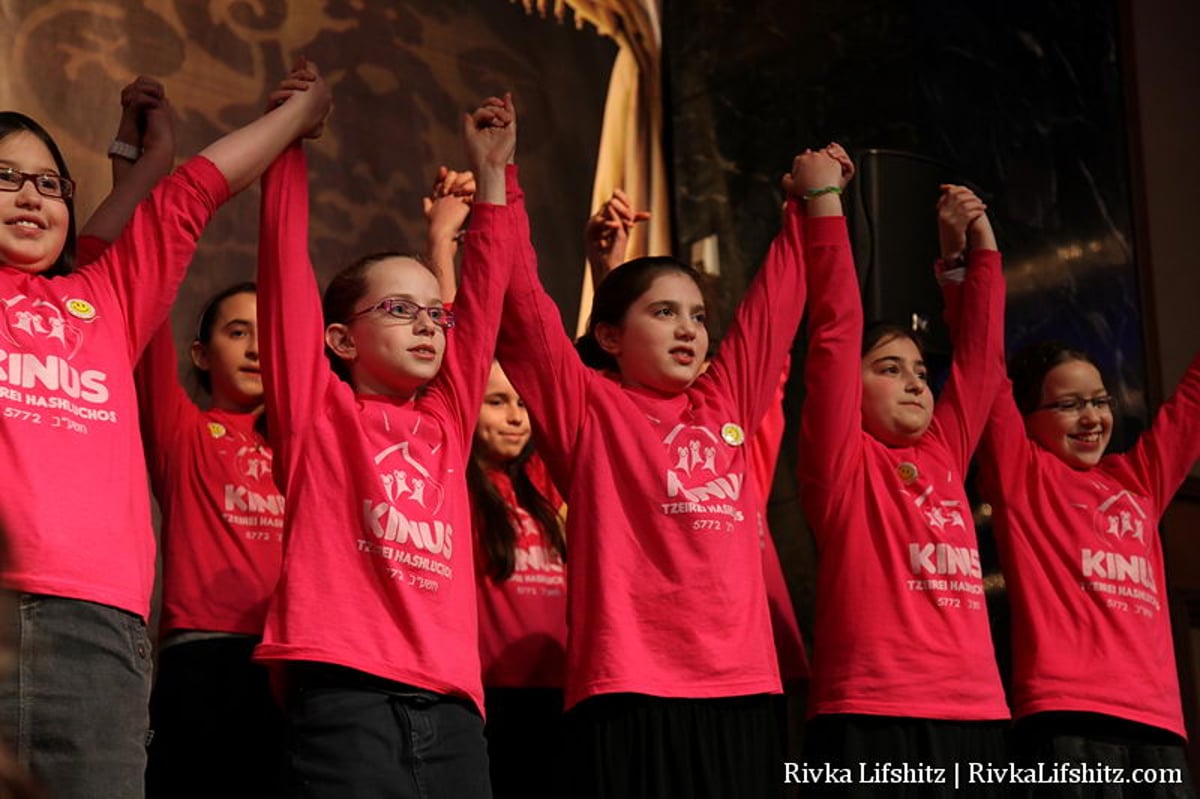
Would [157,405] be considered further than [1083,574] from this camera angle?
No

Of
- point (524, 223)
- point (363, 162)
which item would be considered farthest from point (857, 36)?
point (524, 223)

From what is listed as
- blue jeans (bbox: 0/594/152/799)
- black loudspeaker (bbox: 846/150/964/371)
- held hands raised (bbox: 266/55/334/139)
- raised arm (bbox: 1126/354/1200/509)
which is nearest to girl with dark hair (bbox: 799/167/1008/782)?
black loudspeaker (bbox: 846/150/964/371)

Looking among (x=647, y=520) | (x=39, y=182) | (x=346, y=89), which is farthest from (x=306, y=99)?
(x=346, y=89)

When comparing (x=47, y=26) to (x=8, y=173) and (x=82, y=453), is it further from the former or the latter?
(x=82, y=453)

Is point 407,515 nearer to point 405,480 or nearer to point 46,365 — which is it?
point 405,480

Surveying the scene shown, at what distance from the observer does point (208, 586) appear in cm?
276

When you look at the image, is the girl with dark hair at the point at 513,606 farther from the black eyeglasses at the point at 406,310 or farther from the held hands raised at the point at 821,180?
the held hands raised at the point at 821,180

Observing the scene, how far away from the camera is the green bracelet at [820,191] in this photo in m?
3.12

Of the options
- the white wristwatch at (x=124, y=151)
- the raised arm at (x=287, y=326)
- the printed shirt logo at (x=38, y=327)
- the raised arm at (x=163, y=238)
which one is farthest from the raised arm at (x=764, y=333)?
the printed shirt logo at (x=38, y=327)

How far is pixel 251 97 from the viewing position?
3.57 metres

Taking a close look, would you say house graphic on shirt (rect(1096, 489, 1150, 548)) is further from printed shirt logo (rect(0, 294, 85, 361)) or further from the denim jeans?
printed shirt logo (rect(0, 294, 85, 361))

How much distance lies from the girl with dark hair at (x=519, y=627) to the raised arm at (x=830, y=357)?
52cm

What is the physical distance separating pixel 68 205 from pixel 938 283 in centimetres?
199

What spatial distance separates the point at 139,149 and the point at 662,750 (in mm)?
1309
